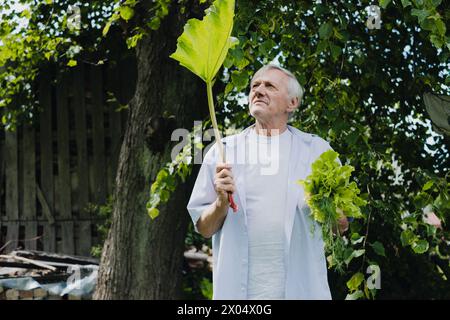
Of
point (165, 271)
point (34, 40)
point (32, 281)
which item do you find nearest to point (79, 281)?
point (32, 281)

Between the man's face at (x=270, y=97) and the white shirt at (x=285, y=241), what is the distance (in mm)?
179

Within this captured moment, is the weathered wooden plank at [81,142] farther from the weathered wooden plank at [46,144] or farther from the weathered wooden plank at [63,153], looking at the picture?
the weathered wooden plank at [46,144]

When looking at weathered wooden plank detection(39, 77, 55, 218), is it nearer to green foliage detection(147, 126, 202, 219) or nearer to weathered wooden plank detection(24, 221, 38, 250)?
weathered wooden plank detection(24, 221, 38, 250)

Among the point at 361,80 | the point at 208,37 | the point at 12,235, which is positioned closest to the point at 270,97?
the point at 208,37

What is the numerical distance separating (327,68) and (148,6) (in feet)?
4.62

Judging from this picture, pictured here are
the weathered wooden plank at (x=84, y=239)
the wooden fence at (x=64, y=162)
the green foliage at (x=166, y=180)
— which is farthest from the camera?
the wooden fence at (x=64, y=162)

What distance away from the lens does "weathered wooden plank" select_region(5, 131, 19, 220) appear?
7324 mm

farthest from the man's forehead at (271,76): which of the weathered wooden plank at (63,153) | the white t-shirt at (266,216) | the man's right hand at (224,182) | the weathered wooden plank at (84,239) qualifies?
the weathered wooden plank at (63,153)

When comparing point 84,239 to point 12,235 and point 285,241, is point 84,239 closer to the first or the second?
point 12,235

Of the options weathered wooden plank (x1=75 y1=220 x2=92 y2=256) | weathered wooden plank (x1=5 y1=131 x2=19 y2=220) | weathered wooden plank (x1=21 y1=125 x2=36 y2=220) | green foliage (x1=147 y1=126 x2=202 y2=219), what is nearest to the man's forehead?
green foliage (x1=147 y1=126 x2=202 y2=219)

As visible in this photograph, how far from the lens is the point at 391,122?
459 centimetres

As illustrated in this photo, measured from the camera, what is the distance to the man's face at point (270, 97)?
2.55 m
